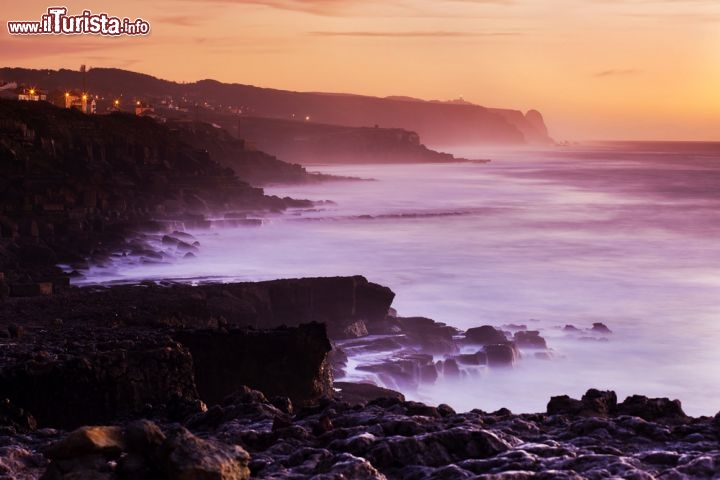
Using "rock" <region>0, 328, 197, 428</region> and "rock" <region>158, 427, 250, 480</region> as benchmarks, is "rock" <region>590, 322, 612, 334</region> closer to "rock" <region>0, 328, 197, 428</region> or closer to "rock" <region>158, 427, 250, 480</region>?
"rock" <region>0, 328, 197, 428</region>

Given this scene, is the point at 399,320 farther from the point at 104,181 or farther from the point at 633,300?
the point at 104,181

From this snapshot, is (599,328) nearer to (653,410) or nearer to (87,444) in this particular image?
(653,410)

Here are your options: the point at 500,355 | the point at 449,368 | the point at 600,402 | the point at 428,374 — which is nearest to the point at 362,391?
the point at 428,374

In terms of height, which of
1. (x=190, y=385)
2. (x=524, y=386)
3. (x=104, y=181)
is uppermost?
(x=104, y=181)

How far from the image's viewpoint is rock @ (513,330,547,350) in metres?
27.2

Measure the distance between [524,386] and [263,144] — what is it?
484 feet

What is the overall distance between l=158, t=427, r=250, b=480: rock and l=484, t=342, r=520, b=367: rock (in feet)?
60.5

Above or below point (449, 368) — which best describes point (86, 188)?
above

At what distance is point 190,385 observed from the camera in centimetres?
1412

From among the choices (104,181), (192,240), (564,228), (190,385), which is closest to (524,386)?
(190,385)

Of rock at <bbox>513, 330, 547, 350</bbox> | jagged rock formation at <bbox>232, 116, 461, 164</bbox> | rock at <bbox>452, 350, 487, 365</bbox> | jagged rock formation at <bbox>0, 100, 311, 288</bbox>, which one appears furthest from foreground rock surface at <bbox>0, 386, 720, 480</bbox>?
jagged rock formation at <bbox>232, 116, 461, 164</bbox>

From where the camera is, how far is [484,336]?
86.9 feet

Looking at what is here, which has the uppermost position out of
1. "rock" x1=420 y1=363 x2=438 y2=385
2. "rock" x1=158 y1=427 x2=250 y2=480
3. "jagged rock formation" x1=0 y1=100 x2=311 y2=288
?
"jagged rock formation" x1=0 y1=100 x2=311 y2=288

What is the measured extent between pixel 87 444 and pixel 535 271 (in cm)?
3917
